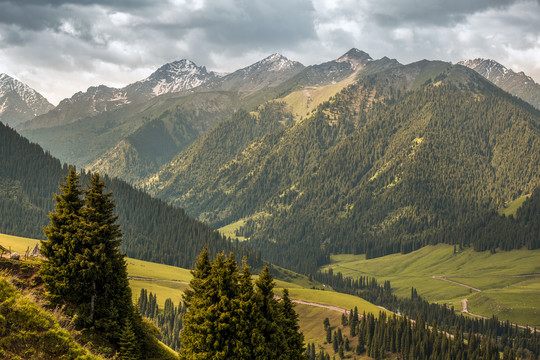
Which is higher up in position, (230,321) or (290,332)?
(230,321)

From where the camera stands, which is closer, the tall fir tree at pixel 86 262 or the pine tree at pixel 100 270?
the tall fir tree at pixel 86 262

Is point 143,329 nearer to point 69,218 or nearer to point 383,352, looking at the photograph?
point 69,218

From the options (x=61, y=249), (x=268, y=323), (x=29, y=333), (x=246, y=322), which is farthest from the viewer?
(x=268, y=323)

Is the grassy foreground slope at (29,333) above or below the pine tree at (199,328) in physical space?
above

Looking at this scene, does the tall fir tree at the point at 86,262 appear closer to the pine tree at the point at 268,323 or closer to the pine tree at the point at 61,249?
the pine tree at the point at 61,249

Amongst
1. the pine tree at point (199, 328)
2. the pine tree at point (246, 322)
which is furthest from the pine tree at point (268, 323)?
the pine tree at point (199, 328)

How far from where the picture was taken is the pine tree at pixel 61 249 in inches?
2183

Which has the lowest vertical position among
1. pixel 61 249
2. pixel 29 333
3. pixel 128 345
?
pixel 128 345

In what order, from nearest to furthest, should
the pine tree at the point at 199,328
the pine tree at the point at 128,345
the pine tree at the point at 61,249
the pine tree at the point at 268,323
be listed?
the pine tree at the point at 61,249 < the pine tree at the point at 128,345 < the pine tree at the point at 199,328 < the pine tree at the point at 268,323

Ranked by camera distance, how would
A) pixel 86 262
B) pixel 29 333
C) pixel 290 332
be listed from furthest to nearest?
pixel 290 332 → pixel 86 262 → pixel 29 333

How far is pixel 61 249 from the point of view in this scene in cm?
5575

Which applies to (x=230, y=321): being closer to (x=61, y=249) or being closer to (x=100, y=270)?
(x=100, y=270)

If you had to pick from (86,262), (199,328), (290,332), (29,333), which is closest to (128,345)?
(199,328)

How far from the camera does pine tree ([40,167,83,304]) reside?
55456 mm
